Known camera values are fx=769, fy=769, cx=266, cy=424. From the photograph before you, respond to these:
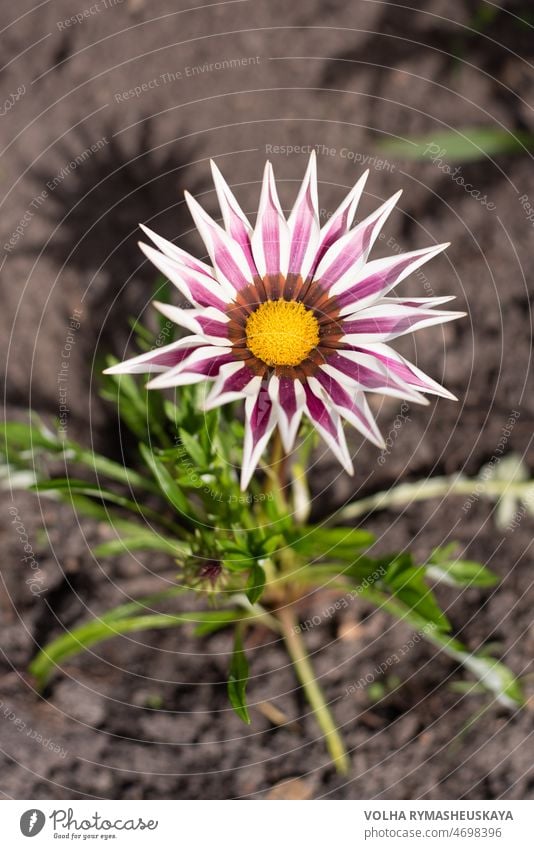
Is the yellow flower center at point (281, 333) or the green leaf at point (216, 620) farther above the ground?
the yellow flower center at point (281, 333)

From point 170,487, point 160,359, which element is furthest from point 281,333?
point 170,487

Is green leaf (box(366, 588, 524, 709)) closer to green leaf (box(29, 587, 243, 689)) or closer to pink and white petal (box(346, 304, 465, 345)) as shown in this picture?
green leaf (box(29, 587, 243, 689))

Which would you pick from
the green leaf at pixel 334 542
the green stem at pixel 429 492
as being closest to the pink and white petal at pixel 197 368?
the green leaf at pixel 334 542

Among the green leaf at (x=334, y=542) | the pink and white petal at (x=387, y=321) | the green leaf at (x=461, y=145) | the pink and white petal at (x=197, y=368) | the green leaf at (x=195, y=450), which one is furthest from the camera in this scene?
the green leaf at (x=461, y=145)

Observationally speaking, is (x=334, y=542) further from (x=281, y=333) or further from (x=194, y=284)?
(x=194, y=284)

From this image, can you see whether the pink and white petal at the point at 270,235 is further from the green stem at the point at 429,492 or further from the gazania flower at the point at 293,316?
the green stem at the point at 429,492
